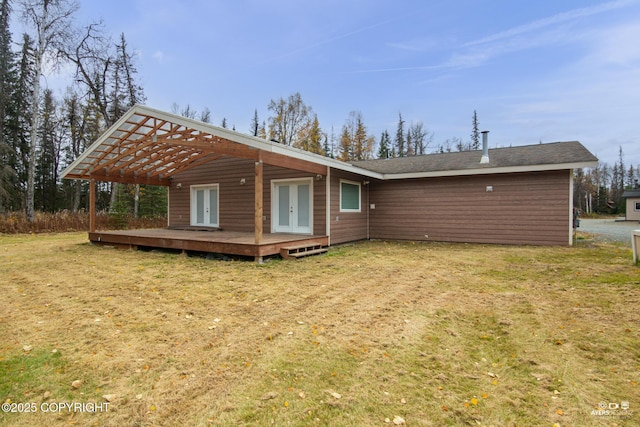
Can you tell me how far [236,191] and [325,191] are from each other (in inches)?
141

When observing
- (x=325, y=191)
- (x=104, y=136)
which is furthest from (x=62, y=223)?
(x=325, y=191)

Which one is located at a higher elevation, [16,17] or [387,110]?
[387,110]

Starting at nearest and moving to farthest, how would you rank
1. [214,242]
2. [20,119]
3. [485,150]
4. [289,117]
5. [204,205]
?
[214,242], [485,150], [204,205], [20,119], [289,117]

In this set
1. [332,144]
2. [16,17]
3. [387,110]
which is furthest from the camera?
[387,110]

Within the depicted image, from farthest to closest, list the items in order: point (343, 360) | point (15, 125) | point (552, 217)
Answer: point (15, 125) → point (552, 217) → point (343, 360)

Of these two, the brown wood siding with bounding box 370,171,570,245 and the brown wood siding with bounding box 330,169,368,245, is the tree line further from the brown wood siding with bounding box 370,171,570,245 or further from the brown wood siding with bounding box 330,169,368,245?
the brown wood siding with bounding box 370,171,570,245

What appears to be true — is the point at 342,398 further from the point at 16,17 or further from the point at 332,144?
the point at 332,144

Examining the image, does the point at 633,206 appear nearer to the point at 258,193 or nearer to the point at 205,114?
the point at 258,193

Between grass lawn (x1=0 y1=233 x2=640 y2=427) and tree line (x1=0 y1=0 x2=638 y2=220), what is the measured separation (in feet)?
42.7

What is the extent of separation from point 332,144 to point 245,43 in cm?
1574

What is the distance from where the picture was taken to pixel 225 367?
2441mm

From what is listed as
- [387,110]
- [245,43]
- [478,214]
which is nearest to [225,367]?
[478,214]

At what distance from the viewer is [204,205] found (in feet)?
39.3

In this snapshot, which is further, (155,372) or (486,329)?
(486,329)
